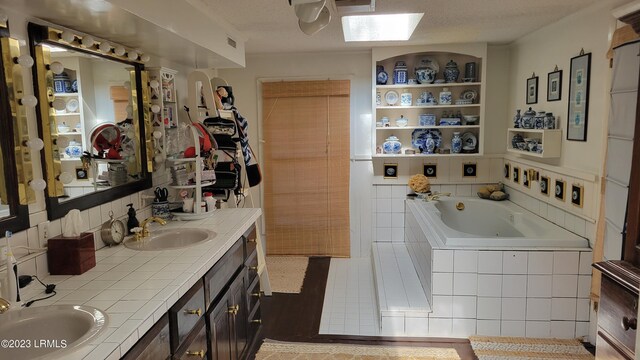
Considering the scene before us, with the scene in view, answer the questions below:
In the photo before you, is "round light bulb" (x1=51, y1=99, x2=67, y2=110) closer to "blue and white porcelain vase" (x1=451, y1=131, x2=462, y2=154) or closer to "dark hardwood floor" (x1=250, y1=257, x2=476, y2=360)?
"dark hardwood floor" (x1=250, y1=257, x2=476, y2=360)

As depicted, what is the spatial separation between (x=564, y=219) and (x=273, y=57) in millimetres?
3088

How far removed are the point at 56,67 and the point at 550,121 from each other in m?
3.27

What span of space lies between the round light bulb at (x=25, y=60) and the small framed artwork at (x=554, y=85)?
3.33m

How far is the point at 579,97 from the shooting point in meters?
2.95

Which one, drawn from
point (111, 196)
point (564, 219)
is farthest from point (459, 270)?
point (111, 196)

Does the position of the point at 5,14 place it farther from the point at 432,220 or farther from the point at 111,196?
the point at 432,220

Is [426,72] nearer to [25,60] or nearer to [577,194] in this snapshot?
[577,194]

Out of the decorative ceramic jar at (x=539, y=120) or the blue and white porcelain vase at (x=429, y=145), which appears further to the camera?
the blue and white porcelain vase at (x=429, y=145)

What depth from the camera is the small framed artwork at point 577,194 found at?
114 inches

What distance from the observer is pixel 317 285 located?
13.0ft

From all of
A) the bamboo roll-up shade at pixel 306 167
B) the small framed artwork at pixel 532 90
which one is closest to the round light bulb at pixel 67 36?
the bamboo roll-up shade at pixel 306 167

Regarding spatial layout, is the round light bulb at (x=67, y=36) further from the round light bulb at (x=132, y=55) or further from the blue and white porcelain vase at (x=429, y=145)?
the blue and white porcelain vase at (x=429, y=145)

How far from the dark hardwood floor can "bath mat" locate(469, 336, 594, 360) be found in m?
0.08

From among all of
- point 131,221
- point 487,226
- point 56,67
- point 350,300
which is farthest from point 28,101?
point 487,226
